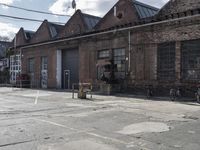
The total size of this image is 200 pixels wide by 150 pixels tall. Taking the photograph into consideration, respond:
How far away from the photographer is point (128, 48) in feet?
81.5

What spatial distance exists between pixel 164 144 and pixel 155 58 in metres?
15.8

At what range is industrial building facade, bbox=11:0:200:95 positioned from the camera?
20625mm

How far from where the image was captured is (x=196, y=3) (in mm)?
20359

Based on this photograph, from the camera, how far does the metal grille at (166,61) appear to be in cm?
2147

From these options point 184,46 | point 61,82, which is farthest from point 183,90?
point 61,82

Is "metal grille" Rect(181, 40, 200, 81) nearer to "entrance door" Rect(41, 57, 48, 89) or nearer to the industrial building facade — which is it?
the industrial building facade

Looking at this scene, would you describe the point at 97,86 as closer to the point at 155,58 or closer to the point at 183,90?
the point at 155,58

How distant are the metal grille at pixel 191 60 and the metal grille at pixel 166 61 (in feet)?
2.89

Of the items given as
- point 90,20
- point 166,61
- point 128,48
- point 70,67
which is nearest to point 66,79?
point 70,67

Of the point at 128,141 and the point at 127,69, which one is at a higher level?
the point at 127,69

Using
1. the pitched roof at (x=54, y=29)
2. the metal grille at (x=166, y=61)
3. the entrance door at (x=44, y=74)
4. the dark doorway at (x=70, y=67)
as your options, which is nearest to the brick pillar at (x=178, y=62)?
the metal grille at (x=166, y=61)

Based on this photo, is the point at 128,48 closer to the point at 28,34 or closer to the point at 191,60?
the point at 191,60

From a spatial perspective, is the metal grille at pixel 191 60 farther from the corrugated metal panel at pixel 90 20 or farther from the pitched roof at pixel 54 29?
the pitched roof at pixel 54 29

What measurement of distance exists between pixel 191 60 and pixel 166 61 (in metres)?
2.11
